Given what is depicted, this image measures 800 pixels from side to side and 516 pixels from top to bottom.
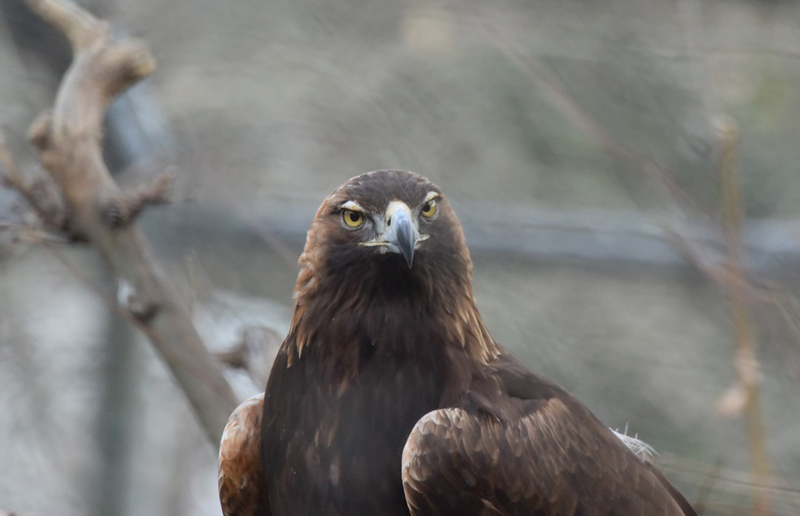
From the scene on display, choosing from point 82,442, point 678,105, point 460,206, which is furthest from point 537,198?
point 82,442

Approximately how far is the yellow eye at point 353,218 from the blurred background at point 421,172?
2.85 ft

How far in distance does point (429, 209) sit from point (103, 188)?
3.02 feet

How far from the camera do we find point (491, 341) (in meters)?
2.35

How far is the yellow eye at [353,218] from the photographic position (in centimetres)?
219

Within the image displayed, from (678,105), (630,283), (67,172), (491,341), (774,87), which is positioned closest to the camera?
(491,341)

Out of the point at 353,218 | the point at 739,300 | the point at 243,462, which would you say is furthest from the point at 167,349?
the point at 739,300

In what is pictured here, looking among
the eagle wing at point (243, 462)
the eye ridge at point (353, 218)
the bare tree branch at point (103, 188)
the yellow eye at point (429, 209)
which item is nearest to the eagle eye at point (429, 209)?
the yellow eye at point (429, 209)

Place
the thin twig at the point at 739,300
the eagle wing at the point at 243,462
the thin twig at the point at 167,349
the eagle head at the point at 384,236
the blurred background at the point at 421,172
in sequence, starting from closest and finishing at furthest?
the thin twig at the point at 739,300 → the eagle head at the point at 384,236 → the eagle wing at the point at 243,462 → the thin twig at the point at 167,349 → the blurred background at the point at 421,172

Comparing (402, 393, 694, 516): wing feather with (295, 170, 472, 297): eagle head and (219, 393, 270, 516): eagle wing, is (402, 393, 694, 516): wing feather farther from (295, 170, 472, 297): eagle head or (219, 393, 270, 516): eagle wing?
(219, 393, 270, 516): eagle wing

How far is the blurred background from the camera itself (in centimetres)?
330

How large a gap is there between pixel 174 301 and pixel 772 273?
176 centimetres

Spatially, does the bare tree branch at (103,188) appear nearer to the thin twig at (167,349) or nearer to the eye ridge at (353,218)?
the thin twig at (167,349)

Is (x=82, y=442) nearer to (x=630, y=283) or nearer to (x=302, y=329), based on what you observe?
(x=302, y=329)

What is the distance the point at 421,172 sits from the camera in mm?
3787
